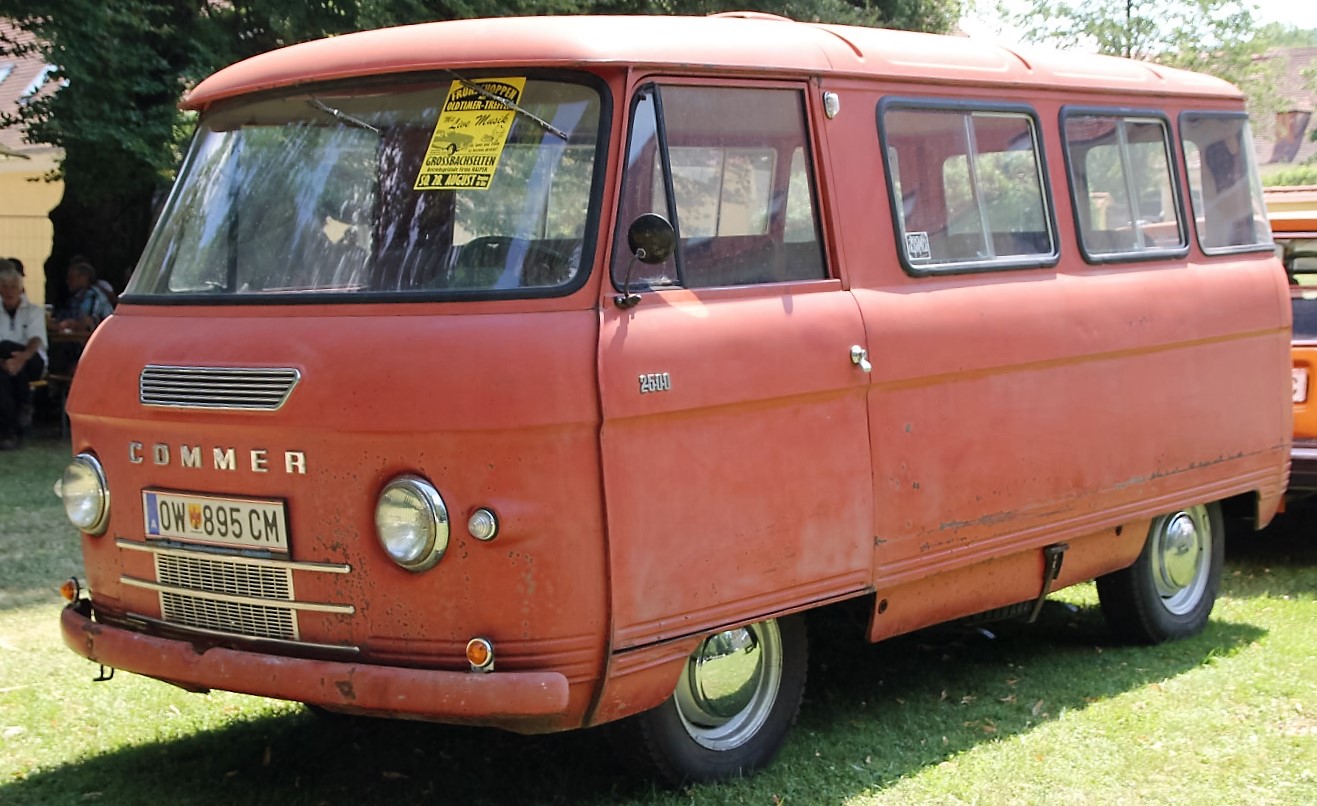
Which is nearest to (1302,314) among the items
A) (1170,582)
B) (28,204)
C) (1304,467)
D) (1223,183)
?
(1304,467)

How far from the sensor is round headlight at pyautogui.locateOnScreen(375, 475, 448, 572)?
4273 millimetres

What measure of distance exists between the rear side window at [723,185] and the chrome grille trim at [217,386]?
1043 mm

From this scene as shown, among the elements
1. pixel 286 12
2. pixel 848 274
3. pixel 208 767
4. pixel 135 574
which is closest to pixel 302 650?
pixel 135 574

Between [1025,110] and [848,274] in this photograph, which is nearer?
[848,274]

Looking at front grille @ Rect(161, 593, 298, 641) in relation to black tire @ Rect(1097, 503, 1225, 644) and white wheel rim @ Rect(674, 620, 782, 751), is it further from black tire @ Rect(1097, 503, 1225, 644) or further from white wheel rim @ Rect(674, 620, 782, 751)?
black tire @ Rect(1097, 503, 1225, 644)

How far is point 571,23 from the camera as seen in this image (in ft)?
15.2

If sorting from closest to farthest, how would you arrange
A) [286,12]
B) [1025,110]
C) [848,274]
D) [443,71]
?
[443,71]
[848,274]
[1025,110]
[286,12]

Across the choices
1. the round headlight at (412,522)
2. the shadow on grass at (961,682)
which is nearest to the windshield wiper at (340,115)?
the round headlight at (412,522)

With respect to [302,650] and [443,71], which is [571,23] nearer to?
[443,71]

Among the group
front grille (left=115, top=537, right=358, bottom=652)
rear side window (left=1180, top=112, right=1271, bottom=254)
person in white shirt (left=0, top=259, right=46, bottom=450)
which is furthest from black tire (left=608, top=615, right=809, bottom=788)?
person in white shirt (left=0, top=259, right=46, bottom=450)

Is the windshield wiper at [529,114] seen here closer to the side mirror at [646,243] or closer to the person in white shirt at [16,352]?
the side mirror at [646,243]

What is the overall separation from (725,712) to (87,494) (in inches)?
86.7

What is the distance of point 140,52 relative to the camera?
1266cm

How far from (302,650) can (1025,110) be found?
3.57 m
